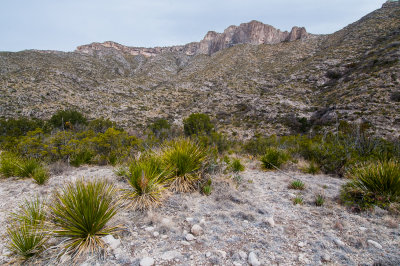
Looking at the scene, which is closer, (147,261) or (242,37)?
(147,261)

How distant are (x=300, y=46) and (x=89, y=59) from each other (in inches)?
2368

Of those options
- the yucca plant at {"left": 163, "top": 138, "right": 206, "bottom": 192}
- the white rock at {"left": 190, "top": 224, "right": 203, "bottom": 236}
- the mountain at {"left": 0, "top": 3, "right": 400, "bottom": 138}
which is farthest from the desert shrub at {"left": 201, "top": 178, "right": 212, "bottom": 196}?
the mountain at {"left": 0, "top": 3, "right": 400, "bottom": 138}

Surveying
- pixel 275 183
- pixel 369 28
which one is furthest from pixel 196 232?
pixel 369 28

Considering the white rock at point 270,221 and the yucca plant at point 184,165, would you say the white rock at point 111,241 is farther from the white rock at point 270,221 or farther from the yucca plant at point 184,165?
the white rock at point 270,221

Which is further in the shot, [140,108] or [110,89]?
[110,89]

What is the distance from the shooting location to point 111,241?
2.50 meters

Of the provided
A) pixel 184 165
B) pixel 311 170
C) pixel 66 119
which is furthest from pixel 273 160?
pixel 66 119

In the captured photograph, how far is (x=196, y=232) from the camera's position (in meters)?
2.78

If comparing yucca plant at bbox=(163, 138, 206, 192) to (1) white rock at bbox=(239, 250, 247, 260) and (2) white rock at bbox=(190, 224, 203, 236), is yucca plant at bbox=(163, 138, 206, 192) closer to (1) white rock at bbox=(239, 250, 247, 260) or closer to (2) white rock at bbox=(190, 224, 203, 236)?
(2) white rock at bbox=(190, 224, 203, 236)

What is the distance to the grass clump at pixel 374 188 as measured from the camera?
354 centimetres

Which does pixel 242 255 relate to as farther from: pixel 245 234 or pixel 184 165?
pixel 184 165

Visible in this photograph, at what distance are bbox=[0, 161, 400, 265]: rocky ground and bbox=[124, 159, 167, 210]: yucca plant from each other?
7.2 inches

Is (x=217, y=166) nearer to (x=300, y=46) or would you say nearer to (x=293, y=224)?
(x=293, y=224)

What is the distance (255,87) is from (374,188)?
35.1 metres
